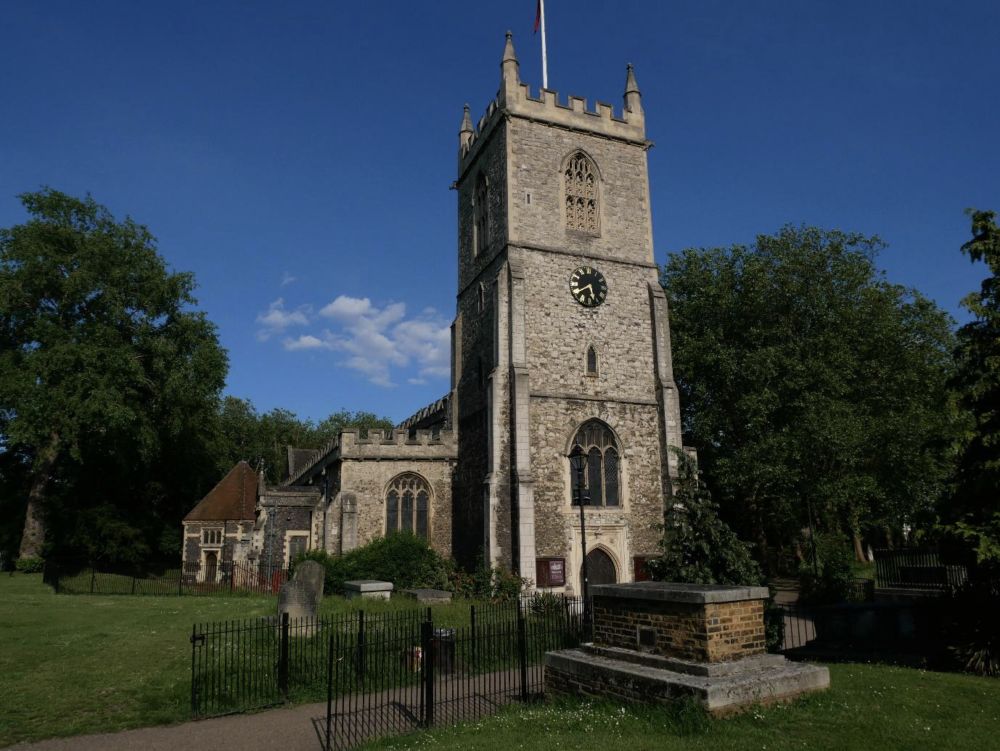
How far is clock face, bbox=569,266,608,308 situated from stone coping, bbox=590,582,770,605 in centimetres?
1731

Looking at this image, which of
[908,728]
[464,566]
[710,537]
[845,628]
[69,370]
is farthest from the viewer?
[69,370]

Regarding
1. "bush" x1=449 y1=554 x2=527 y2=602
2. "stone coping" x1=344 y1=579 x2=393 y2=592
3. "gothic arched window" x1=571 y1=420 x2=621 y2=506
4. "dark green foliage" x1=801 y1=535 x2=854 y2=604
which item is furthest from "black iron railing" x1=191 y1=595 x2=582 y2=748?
"dark green foliage" x1=801 y1=535 x2=854 y2=604

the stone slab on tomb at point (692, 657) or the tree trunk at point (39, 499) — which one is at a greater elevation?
the tree trunk at point (39, 499)

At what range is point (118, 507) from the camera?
3484cm

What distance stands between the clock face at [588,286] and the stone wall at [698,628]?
57.8 ft

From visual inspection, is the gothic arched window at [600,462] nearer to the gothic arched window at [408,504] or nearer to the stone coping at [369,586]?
the gothic arched window at [408,504]

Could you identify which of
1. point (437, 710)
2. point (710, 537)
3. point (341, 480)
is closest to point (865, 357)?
point (710, 537)

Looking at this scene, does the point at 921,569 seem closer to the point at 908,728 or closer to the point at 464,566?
the point at 464,566

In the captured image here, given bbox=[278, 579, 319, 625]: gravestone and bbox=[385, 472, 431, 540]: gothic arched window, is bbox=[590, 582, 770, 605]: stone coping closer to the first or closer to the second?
bbox=[278, 579, 319, 625]: gravestone

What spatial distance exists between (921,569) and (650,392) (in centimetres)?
975

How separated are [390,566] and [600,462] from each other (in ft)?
25.6

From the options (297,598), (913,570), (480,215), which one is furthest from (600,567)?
(480,215)

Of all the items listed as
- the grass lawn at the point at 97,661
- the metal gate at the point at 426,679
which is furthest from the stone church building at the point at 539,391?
the metal gate at the point at 426,679

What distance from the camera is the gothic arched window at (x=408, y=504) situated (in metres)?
24.9
